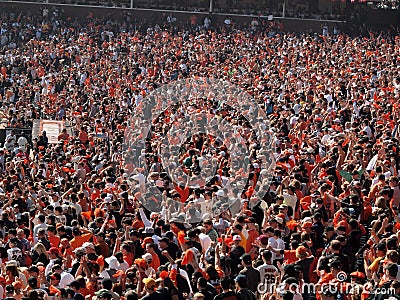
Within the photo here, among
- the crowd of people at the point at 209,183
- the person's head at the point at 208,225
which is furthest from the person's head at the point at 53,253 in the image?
the person's head at the point at 208,225

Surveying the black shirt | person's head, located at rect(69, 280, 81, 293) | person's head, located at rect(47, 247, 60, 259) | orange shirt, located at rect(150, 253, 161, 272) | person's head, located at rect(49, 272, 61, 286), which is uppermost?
the black shirt

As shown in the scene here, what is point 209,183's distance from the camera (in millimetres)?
16953

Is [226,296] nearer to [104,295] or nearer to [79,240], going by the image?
[104,295]

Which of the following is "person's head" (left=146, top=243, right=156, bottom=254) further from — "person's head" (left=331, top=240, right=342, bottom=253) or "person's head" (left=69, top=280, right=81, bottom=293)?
"person's head" (left=331, top=240, right=342, bottom=253)

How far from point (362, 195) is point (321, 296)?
196 inches

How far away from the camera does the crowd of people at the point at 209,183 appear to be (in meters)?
11.5

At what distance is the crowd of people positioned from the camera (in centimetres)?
1146

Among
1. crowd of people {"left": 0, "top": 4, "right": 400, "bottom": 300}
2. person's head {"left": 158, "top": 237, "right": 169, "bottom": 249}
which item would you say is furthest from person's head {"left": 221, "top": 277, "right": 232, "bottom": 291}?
person's head {"left": 158, "top": 237, "right": 169, "bottom": 249}

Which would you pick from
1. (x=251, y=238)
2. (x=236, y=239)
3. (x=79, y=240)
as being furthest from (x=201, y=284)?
(x=79, y=240)

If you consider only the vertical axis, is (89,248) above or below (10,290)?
above

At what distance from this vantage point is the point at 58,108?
102ft

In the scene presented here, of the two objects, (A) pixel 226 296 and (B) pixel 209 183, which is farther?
(B) pixel 209 183

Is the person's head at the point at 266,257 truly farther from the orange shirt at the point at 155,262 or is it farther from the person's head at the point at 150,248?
the person's head at the point at 150,248

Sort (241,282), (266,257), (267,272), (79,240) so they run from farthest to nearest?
1. (79,240)
2. (266,257)
3. (267,272)
4. (241,282)
